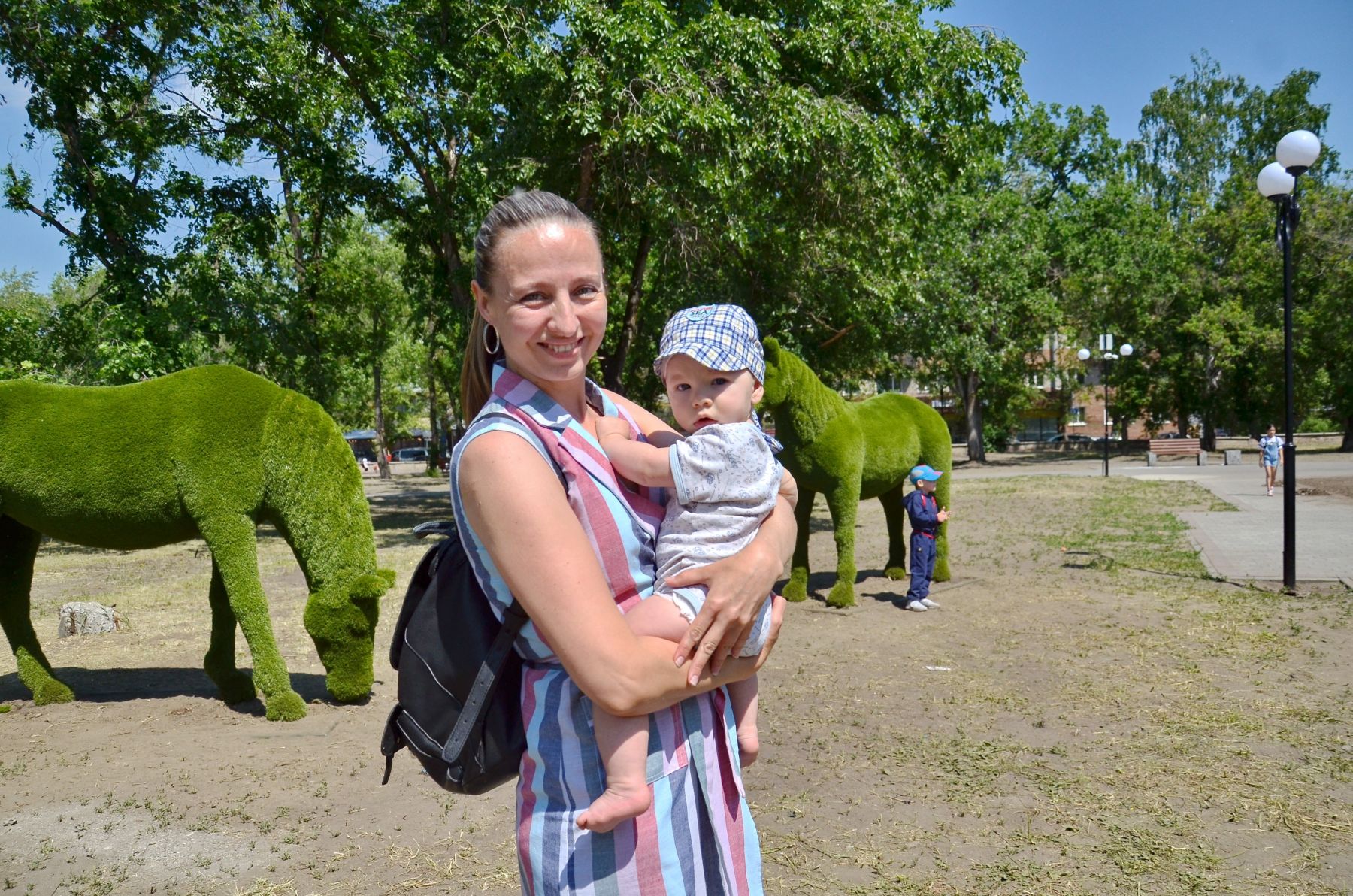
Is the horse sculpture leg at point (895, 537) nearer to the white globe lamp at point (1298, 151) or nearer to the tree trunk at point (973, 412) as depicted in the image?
the white globe lamp at point (1298, 151)

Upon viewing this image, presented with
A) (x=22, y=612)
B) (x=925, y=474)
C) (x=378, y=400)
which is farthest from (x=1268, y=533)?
(x=378, y=400)

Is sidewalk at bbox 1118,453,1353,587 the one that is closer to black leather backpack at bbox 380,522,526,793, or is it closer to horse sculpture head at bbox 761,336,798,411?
horse sculpture head at bbox 761,336,798,411

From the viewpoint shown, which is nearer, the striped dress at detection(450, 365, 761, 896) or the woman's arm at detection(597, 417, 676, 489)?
the striped dress at detection(450, 365, 761, 896)

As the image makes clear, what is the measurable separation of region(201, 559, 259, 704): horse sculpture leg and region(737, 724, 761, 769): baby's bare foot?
5.67m

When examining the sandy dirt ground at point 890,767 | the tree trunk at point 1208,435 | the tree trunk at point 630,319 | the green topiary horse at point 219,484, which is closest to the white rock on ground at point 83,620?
the sandy dirt ground at point 890,767

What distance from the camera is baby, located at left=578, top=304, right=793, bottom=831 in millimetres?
1574

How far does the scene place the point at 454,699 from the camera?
1677 mm

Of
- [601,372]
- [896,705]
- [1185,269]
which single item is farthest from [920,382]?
[896,705]

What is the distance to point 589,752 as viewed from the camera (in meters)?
1.62

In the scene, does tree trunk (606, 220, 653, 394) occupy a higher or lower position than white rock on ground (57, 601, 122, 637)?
higher

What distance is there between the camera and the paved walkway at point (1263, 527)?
10820mm

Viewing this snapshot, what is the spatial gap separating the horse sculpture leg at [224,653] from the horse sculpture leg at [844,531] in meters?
5.69

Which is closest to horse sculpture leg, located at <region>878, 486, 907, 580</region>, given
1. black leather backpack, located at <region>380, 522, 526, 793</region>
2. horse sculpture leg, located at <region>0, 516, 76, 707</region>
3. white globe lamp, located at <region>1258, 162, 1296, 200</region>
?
white globe lamp, located at <region>1258, 162, 1296, 200</region>

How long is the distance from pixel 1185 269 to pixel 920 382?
11930mm
